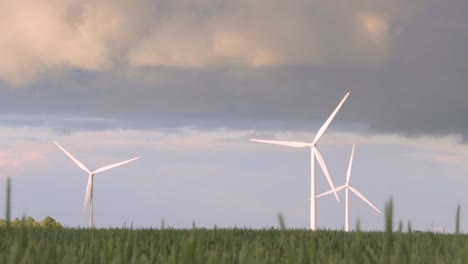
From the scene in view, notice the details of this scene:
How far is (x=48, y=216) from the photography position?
47719mm

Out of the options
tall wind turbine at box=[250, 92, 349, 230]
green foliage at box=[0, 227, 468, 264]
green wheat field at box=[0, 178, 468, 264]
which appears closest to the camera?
green wheat field at box=[0, 178, 468, 264]

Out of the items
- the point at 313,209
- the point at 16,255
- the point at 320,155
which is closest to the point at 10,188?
the point at 16,255

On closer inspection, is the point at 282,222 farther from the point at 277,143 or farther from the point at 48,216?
the point at 48,216

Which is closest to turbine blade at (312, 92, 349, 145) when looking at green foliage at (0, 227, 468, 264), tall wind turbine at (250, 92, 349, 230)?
tall wind turbine at (250, 92, 349, 230)

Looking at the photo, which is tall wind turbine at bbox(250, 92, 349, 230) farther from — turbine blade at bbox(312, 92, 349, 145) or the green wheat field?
the green wheat field

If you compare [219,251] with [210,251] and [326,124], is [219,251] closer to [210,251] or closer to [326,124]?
[210,251]

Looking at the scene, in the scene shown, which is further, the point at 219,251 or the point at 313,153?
the point at 313,153

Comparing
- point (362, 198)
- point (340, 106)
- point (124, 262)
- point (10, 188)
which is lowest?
point (124, 262)

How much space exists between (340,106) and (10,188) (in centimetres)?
3735

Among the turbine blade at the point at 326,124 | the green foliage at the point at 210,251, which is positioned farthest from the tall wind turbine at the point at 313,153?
the green foliage at the point at 210,251

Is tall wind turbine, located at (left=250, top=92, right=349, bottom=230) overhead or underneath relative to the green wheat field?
overhead

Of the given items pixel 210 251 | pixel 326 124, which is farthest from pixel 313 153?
pixel 210 251

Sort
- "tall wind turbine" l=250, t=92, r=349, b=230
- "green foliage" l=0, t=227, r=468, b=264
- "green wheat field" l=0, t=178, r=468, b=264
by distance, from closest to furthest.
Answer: "green wheat field" l=0, t=178, r=468, b=264 → "green foliage" l=0, t=227, r=468, b=264 → "tall wind turbine" l=250, t=92, r=349, b=230

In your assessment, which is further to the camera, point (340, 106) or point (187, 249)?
point (340, 106)
